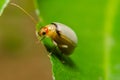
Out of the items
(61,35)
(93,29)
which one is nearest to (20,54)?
(61,35)

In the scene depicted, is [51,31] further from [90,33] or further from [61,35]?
[90,33]

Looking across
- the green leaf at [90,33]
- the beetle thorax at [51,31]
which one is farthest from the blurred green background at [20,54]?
the green leaf at [90,33]

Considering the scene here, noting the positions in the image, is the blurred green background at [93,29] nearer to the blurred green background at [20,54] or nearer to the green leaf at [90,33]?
the green leaf at [90,33]

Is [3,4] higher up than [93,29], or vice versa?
[3,4]

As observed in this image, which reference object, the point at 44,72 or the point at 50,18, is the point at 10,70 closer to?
the point at 44,72

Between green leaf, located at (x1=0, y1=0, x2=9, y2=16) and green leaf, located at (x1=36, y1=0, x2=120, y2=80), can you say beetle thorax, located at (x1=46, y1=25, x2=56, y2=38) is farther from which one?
green leaf, located at (x1=0, y1=0, x2=9, y2=16)

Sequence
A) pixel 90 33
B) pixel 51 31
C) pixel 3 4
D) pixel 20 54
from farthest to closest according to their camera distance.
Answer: pixel 20 54 → pixel 51 31 → pixel 90 33 → pixel 3 4

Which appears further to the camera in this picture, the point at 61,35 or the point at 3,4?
the point at 61,35

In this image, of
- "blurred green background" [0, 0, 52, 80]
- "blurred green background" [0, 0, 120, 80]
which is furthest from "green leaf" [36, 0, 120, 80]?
"blurred green background" [0, 0, 52, 80]
